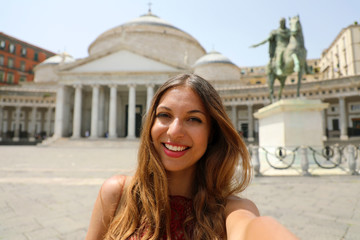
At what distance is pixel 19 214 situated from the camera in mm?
3664

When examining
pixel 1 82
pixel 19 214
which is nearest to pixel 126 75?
pixel 19 214

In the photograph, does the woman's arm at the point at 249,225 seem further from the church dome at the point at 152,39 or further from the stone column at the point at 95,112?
the church dome at the point at 152,39

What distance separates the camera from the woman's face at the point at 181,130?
1276 mm

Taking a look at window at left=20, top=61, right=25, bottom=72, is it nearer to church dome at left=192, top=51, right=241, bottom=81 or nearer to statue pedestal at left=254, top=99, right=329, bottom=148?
church dome at left=192, top=51, right=241, bottom=81

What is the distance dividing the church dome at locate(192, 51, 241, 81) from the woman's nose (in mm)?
38383

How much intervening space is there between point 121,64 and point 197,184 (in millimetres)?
32157

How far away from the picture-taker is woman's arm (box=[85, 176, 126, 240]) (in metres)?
1.36

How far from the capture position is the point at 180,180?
1.41 metres

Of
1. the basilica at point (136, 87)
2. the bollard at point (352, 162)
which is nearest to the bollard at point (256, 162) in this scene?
the bollard at point (352, 162)

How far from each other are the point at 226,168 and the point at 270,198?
3704 millimetres

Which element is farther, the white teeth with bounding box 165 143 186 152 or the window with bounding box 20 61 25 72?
the window with bounding box 20 61 25 72

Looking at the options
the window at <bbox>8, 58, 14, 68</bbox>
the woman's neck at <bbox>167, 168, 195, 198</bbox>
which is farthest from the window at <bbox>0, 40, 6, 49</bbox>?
the woman's neck at <bbox>167, 168, 195, 198</bbox>

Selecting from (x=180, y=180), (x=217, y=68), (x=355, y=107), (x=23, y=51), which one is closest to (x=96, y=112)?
(x=217, y=68)

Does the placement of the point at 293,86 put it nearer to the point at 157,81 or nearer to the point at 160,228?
the point at 157,81
